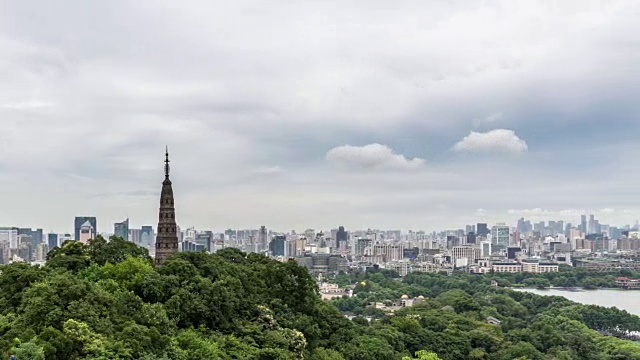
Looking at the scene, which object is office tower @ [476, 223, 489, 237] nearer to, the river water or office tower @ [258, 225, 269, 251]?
office tower @ [258, 225, 269, 251]

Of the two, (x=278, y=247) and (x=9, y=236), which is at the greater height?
(x=9, y=236)

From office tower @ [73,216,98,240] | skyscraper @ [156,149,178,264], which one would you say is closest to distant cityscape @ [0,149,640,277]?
office tower @ [73,216,98,240]

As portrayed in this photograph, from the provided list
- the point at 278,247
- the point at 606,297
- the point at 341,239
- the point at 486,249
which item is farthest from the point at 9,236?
the point at 486,249

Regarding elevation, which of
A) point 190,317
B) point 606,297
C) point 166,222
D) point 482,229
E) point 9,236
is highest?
point 166,222

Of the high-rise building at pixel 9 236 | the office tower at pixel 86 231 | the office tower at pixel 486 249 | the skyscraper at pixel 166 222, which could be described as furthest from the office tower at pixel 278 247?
the skyscraper at pixel 166 222

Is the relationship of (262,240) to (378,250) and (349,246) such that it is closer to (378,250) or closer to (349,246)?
(349,246)

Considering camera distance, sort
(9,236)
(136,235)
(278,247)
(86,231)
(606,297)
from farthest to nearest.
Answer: (136,235) → (278,247) → (9,236) → (86,231) → (606,297)

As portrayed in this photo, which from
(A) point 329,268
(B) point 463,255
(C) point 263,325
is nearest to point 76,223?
(A) point 329,268
